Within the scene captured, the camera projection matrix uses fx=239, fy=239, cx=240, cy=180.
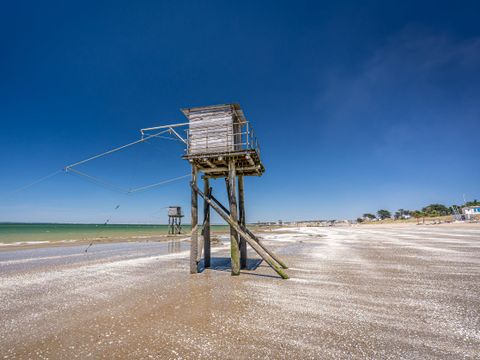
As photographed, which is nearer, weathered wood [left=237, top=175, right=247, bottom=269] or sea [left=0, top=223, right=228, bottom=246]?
weathered wood [left=237, top=175, right=247, bottom=269]

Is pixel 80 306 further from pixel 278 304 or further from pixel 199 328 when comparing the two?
pixel 278 304

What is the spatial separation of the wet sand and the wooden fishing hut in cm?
158

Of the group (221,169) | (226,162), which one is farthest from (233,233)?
(226,162)

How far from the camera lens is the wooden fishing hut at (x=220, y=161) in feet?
A: 37.2

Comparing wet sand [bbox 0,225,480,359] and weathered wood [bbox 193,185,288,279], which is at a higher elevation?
weathered wood [bbox 193,185,288,279]

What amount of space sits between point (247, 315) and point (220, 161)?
7.58 m

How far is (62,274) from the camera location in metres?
12.5

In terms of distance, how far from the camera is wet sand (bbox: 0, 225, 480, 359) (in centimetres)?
468

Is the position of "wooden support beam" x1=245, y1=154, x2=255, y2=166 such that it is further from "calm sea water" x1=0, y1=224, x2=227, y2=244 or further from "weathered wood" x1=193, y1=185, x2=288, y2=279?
"calm sea water" x1=0, y1=224, x2=227, y2=244

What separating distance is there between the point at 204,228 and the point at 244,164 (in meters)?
4.07

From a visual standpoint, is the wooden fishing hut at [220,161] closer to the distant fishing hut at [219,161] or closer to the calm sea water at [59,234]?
the distant fishing hut at [219,161]

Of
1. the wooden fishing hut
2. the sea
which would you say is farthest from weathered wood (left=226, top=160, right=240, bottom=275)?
the sea

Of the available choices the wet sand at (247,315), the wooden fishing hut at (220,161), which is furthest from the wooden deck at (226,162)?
the wet sand at (247,315)

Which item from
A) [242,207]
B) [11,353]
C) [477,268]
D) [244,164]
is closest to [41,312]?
[11,353]
